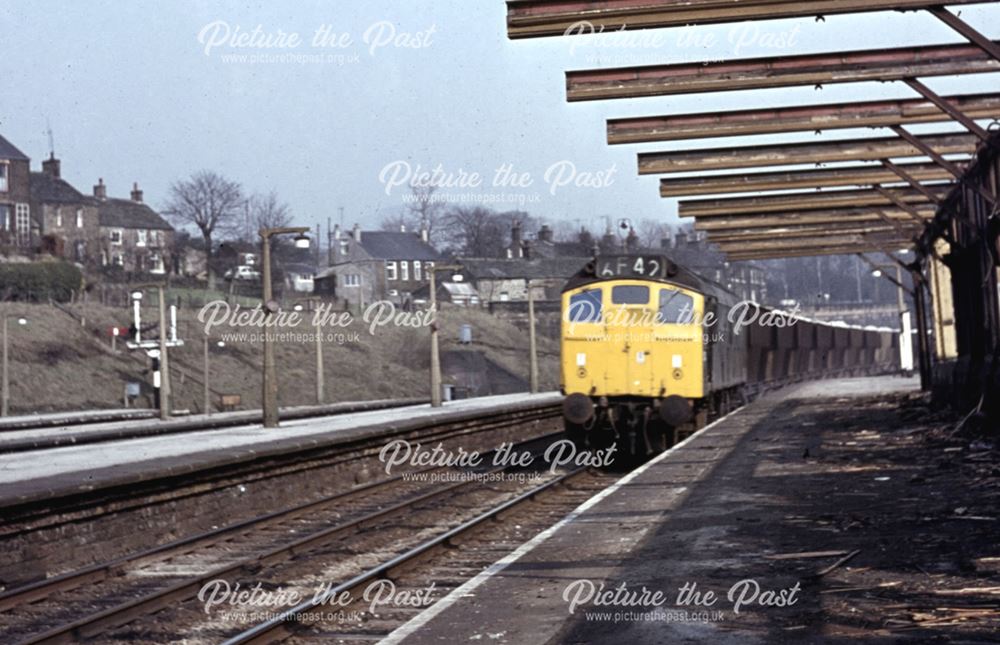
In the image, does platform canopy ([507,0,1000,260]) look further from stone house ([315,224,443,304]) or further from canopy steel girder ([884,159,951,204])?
stone house ([315,224,443,304])

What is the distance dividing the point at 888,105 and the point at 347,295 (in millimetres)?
80830

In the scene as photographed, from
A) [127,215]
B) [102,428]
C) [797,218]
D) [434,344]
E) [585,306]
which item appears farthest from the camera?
[127,215]

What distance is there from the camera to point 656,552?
36.3ft

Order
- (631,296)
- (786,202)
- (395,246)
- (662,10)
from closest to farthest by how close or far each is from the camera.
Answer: (662,10) → (631,296) → (786,202) → (395,246)

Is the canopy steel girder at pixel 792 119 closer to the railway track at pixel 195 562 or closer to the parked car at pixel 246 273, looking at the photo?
the railway track at pixel 195 562

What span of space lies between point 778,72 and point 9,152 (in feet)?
253

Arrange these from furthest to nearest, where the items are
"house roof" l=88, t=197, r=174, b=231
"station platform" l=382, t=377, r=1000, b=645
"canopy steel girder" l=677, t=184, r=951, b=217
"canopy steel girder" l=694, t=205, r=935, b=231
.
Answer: "house roof" l=88, t=197, r=174, b=231, "canopy steel girder" l=694, t=205, r=935, b=231, "canopy steel girder" l=677, t=184, r=951, b=217, "station platform" l=382, t=377, r=1000, b=645

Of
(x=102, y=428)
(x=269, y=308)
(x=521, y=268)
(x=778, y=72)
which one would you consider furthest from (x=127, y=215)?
(x=778, y=72)

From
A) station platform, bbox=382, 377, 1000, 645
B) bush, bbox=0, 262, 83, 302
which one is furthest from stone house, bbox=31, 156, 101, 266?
station platform, bbox=382, 377, 1000, 645

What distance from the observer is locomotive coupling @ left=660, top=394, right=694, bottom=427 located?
22.0m

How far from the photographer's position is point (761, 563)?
1011 cm

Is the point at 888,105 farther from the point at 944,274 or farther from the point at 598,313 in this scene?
the point at 944,274

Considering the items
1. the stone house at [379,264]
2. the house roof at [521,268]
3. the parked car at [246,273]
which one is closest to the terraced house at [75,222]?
the parked car at [246,273]

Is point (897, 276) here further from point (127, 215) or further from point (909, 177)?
point (127, 215)
